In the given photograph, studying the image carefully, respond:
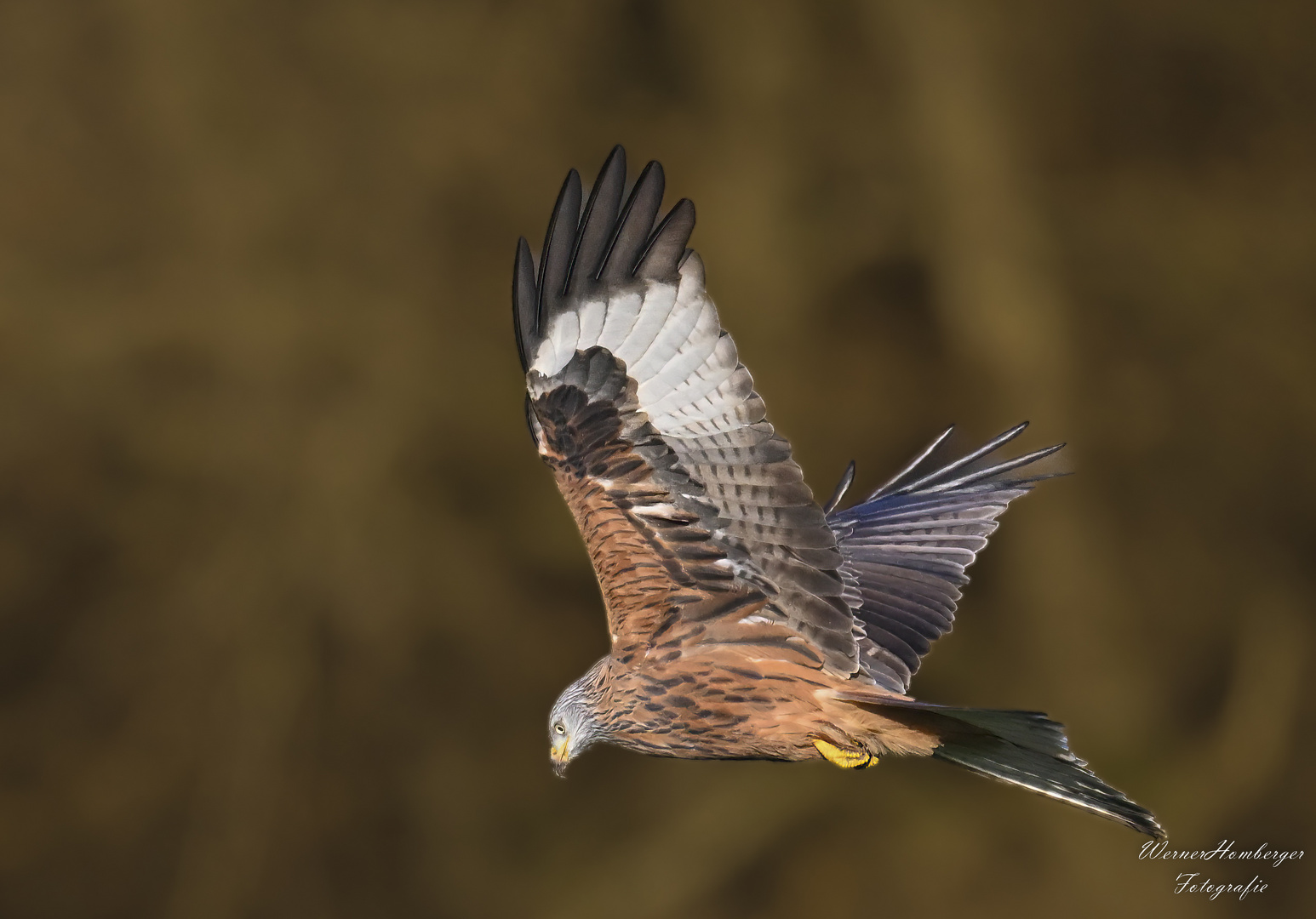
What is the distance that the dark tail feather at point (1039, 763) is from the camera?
202cm

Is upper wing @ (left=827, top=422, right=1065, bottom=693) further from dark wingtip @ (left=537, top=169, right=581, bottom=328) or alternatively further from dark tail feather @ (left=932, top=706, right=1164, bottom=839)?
dark wingtip @ (left=537, top=169, right=581, bottom=328)

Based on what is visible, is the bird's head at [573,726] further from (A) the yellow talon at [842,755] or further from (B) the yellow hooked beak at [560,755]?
(A) the yellow talon at [842,755]

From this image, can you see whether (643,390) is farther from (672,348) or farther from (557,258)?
(557,258)

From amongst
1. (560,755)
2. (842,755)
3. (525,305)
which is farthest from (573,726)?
(525,305)

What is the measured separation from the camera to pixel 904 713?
2217 mm

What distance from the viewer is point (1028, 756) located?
2.11 m

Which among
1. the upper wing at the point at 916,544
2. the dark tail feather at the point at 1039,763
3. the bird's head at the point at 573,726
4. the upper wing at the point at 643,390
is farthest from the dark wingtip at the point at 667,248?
the upper wing at the point at 916,544

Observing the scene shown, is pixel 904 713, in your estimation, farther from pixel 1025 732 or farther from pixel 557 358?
pixel 557 358

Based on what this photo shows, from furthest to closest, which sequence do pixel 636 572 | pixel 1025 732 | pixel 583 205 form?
pixel 636 572, pixel 583 205, pixel 1025 732

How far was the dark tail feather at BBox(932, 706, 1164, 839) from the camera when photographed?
79.5 inches

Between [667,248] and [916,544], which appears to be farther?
[916,544]

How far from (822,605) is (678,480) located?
0.41m

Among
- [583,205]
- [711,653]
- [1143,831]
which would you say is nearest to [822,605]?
[711,653]

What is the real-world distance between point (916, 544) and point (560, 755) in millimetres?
1251
